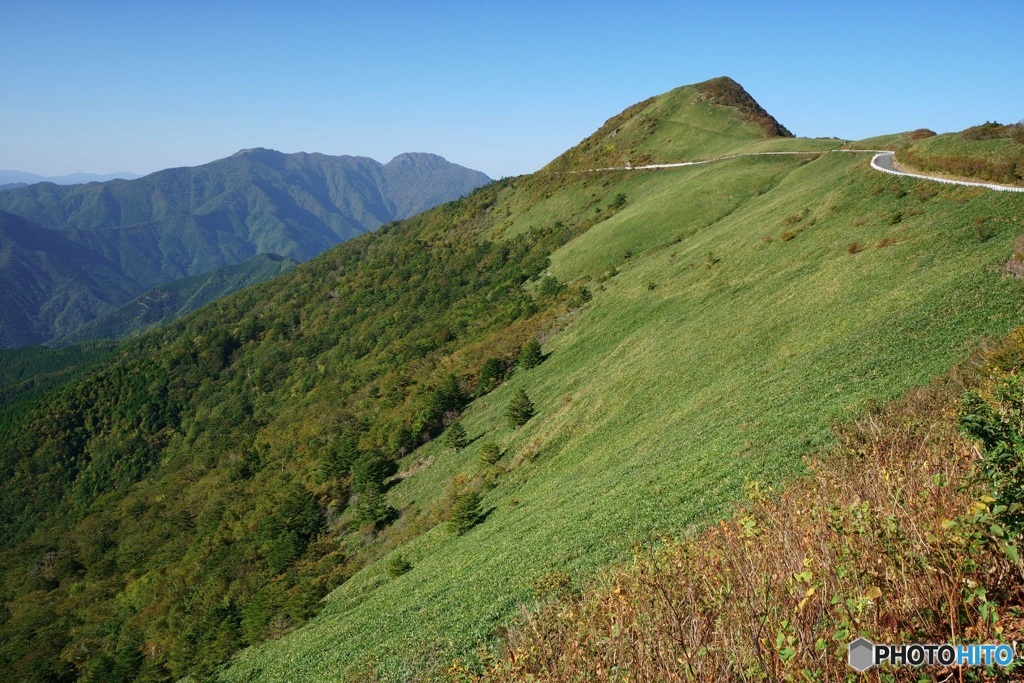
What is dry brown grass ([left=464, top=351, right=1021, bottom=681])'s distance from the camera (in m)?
5.09

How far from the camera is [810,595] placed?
5574 mm

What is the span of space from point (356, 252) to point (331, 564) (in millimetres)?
115562

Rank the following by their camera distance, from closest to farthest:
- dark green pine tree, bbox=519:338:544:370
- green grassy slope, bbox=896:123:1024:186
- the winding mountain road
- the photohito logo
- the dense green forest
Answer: the photohito logo < the winding mountain road < green grassy slope, bbox=896:123:1024:186 < the dense green forest < dark green pine tree, bbox=519:338:544:370

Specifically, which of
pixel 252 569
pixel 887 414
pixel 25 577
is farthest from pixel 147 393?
pixel 887 414

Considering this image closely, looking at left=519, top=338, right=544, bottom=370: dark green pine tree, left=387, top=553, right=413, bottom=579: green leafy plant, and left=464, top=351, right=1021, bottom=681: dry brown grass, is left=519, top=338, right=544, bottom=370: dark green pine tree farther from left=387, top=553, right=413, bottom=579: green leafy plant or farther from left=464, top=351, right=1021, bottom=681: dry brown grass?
left=464, top=351, right=1021, bottom=681: dry brown grass

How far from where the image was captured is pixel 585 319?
145ft

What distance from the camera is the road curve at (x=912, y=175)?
2448cm

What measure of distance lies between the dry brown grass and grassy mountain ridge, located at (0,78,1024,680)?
5.24m

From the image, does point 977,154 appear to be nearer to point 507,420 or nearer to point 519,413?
point 519,413

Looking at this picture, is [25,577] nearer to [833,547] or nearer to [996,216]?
[833,547]

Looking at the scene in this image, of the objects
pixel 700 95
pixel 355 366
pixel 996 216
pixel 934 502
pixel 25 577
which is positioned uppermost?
pixel 700 95

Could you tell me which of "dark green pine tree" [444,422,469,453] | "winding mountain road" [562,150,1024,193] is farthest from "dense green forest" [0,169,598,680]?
"winding mountain road" [562,150,1024,193]

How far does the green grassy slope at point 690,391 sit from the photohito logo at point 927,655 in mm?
7618

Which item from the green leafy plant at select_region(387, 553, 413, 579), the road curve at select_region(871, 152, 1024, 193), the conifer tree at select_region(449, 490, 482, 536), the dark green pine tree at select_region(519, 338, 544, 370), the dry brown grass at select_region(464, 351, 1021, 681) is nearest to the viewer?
the dry brown grass at select_region(464, 351, 1021, 681)
